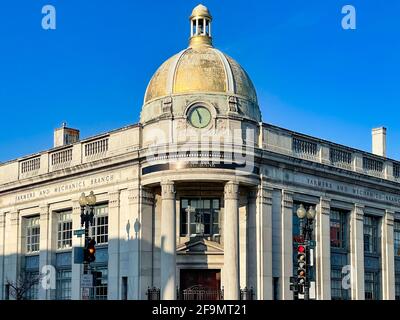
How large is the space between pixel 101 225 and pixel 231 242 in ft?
31.8

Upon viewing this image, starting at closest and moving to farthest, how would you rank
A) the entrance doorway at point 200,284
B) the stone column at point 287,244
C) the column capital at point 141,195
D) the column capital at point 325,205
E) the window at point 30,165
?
the entrance doorway at point 200,284 < the column capital at point 141,195 < the stone column at point 287,244 < the column capital at point 325,205 < the window at point 30,165

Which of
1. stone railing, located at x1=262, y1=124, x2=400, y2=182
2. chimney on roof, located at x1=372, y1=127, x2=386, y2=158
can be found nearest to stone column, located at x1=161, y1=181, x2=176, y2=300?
stone railing, located at x1=262, y1=124, x2=400, y2=182

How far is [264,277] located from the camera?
143 ft

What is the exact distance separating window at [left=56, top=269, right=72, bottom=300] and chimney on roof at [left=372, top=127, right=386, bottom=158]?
24.2 m

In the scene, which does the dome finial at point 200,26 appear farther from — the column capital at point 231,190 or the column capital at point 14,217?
the column capital at point 14,217

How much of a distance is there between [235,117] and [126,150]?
678cm

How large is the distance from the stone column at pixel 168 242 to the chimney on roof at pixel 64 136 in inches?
602

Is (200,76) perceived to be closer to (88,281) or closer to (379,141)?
(379,141)

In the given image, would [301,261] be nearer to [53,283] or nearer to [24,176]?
[53,283]

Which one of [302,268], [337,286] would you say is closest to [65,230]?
[337,286]

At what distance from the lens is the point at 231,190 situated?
42.2 metres

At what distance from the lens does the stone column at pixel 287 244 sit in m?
45.1

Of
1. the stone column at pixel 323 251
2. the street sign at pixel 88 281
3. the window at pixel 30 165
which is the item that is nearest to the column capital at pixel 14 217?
the window at pixel 30 165
